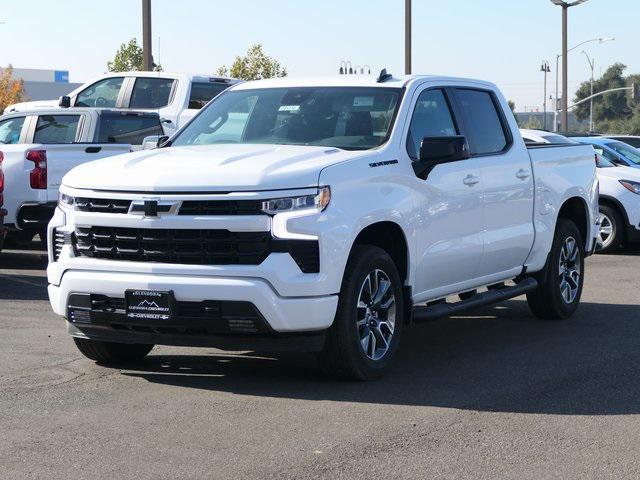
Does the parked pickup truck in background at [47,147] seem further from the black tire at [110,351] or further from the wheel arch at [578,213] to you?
the wheel arch at [578,213]

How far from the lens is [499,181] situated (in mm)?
9023

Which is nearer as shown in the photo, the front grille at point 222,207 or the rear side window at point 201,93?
the front grille at point 222,207

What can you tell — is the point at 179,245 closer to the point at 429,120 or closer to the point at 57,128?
the point at 429,120

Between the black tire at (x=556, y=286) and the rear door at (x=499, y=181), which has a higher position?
the rear door at (x=499, y=181)

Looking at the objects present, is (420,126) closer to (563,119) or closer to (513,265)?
(513,265)

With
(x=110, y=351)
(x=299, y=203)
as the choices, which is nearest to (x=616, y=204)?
(x=110, y=351)

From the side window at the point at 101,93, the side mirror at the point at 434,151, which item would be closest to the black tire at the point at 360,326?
the side mirror at the point at 434,151

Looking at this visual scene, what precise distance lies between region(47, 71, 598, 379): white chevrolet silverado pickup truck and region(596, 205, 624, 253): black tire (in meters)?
7.98

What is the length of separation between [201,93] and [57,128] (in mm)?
4130

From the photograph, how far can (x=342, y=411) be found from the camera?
21.9 ft

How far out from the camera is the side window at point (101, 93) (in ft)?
65.8

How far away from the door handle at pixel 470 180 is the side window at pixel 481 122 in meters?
0.28

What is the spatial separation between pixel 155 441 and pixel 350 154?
93.7 inches

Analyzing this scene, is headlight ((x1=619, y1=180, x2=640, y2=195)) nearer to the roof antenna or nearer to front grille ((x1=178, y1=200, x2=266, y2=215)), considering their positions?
the roof antenna
